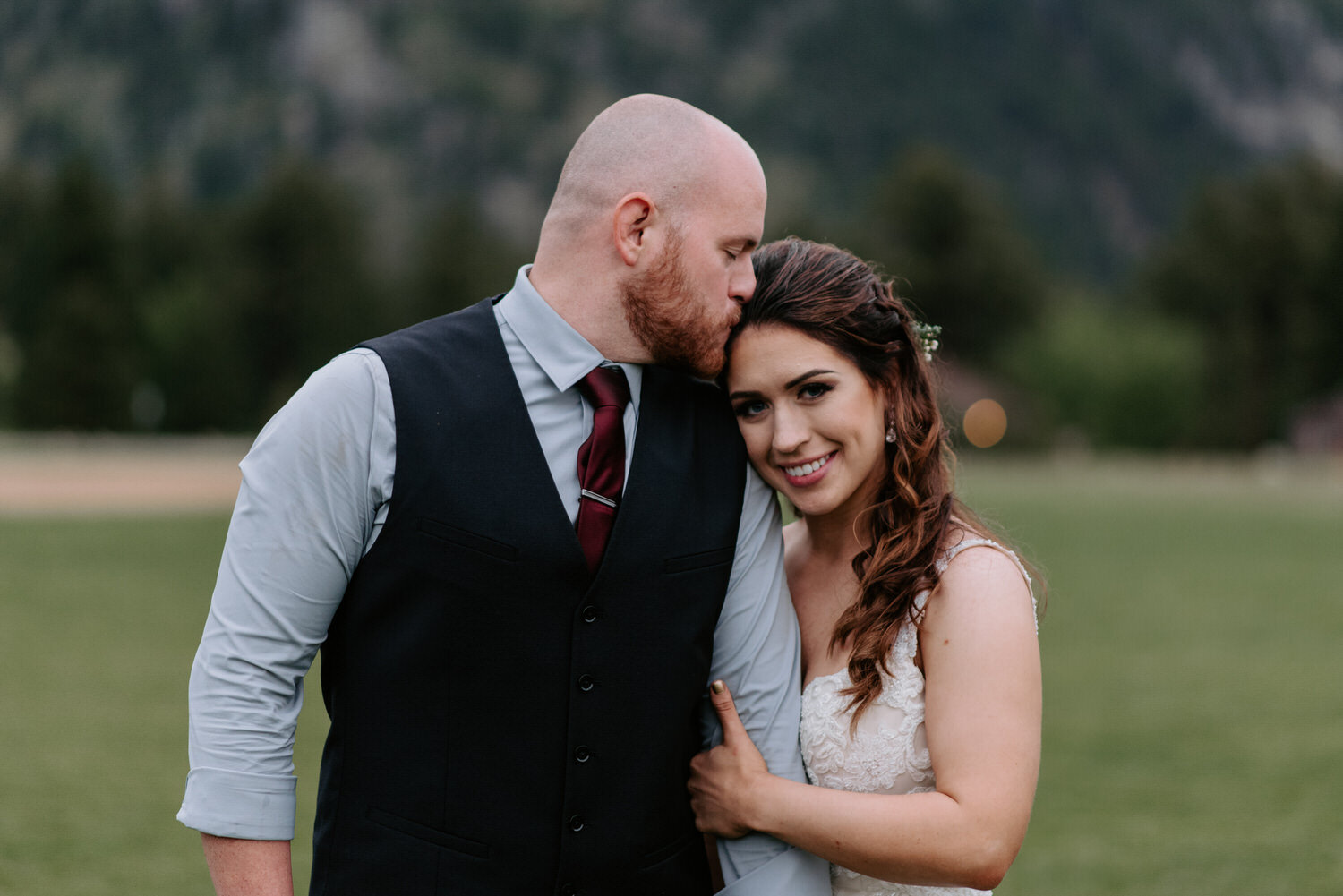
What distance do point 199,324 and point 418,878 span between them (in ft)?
205

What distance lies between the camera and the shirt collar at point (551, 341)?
2695 millimetres

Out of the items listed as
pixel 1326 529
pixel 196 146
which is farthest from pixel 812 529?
pixel 196 146

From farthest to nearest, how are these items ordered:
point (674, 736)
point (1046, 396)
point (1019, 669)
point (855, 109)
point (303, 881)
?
point (855, 109) < point (1046, 396) < point (303, 881) < point (1019, 669) < point (674, 736)

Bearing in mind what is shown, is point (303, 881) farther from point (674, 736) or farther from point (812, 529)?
point (674, 736)

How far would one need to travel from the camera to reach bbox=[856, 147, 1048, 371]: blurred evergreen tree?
73.9m

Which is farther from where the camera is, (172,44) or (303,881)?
(172,44)

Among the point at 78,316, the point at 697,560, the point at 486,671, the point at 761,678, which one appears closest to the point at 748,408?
the point at 697,560

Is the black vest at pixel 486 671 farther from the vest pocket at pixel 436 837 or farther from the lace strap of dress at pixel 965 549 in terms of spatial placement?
the lace strap of dress at pixel 965 549

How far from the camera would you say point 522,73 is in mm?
167875

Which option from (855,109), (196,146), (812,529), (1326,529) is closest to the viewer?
(812,529)

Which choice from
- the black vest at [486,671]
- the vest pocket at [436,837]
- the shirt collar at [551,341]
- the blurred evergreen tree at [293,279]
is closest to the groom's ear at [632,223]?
the shirt collar at [551,341]

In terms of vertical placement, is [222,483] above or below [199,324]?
below

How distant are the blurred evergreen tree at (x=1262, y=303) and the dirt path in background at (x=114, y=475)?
53.8 meters

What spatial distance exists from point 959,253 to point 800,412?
242 feet
